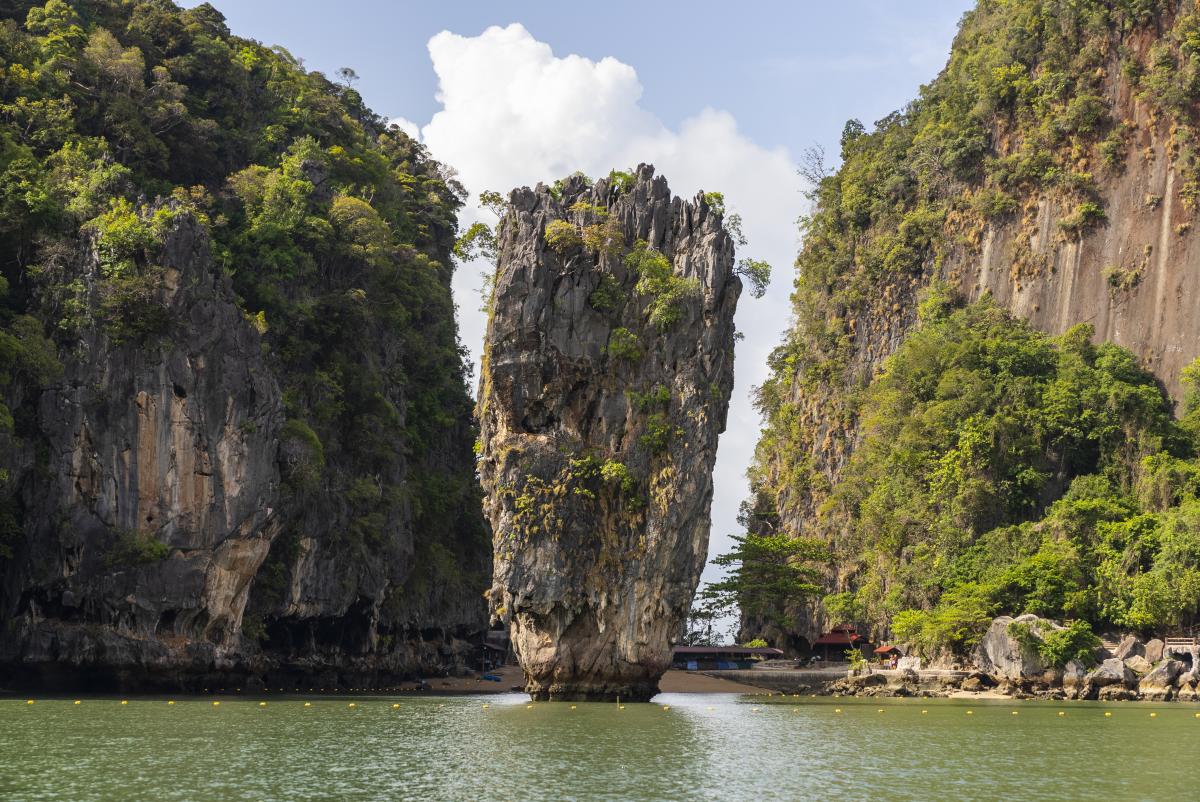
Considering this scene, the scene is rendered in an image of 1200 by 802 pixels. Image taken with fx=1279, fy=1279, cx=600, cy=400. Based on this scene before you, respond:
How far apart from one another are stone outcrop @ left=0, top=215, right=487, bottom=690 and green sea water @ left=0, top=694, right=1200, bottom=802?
4.29 m

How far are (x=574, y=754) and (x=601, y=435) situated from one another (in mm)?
17766

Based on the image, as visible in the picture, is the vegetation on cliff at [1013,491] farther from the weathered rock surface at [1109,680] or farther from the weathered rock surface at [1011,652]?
the weathered rock surface at [1109,680]

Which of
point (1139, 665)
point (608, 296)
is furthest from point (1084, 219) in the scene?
point (608, 296)

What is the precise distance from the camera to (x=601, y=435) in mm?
39062

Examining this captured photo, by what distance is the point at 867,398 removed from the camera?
61719 mm

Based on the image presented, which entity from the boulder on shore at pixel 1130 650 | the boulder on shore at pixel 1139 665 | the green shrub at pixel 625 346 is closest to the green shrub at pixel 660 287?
the green shrub at pixel 625 346

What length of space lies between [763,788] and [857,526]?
1570 inches

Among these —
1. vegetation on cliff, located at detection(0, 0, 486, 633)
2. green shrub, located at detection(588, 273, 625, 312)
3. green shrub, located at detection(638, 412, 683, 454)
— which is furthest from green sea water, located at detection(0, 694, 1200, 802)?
green shrub, located at detection(588, 273, 625, 312)

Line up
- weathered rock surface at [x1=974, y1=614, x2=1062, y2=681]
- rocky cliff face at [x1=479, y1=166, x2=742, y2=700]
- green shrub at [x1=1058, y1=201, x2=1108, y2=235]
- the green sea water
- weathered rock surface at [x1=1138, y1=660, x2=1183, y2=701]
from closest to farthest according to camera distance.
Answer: the green sea water < rocky cliff face at [x1=479, y1=166, x2=742, y2=700] < weathered rock surface at [x1=1138, y1=660, x2=1183, y2=701] < weathered rock surface at [x1=974, y1=614, x2=1062, y2=681] < green shrub at [x1=1058, y1=201, x2=1108, y2=235]

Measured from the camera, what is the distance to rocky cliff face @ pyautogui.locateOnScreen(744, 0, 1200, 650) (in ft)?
179

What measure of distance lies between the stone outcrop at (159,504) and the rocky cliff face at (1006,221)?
29116mm

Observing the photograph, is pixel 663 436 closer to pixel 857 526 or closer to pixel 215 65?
pixel 857 526

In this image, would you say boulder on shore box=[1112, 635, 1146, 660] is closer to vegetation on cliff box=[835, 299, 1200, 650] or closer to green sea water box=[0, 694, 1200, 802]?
vegetation on cliff box=[835, 299, 1200, 650]

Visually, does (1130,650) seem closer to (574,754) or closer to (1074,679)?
(1074,679)
